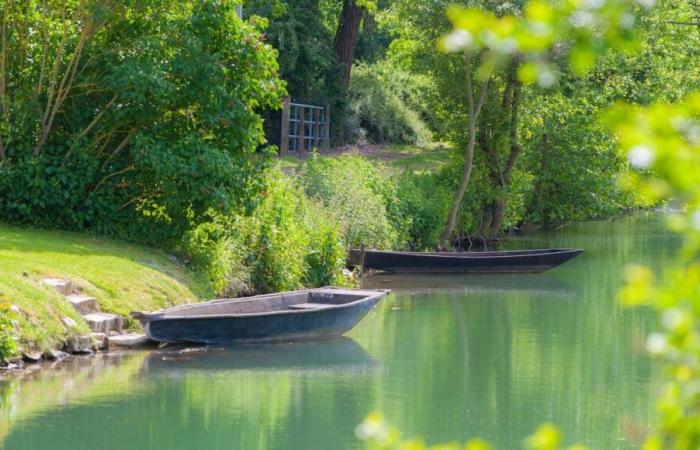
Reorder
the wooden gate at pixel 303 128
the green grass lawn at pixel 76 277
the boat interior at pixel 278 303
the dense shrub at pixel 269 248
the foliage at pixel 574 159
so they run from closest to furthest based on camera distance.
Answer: the green grass lawn at pixel 76 277 < the boat interior at pixel 278 303 < the dense shrub at pixel 269 248 < the foliage at pixel 574 159 < the wooden gate at pixel 303 128

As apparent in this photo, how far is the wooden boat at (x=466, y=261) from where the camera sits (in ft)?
80.2

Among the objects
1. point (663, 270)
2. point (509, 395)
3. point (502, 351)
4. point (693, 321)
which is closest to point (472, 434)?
point (509, 395)

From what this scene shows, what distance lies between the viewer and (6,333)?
12.4 meters

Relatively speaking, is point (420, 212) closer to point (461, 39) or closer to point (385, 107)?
point (385, 107)

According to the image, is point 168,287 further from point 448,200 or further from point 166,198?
point 448,200

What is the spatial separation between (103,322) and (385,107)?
28251mm

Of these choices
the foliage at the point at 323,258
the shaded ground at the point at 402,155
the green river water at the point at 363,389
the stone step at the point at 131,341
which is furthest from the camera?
the shaded ground at the point at 402,155

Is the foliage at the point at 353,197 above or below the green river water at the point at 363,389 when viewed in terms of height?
above

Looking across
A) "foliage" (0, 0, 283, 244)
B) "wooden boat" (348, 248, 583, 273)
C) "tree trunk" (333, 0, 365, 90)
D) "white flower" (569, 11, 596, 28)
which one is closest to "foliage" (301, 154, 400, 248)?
"wooden boat" (348, 248, 583, 273)

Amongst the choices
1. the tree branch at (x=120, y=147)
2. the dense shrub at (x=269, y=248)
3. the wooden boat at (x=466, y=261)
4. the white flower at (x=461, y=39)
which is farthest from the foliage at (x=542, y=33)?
the wooden boat at (x=466, y=261)

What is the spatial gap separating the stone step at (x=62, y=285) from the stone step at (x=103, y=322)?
0.38m

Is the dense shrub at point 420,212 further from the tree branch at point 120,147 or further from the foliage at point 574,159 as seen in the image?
the tree branch at point 120,147

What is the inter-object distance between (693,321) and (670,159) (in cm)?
31

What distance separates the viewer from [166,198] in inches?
682
